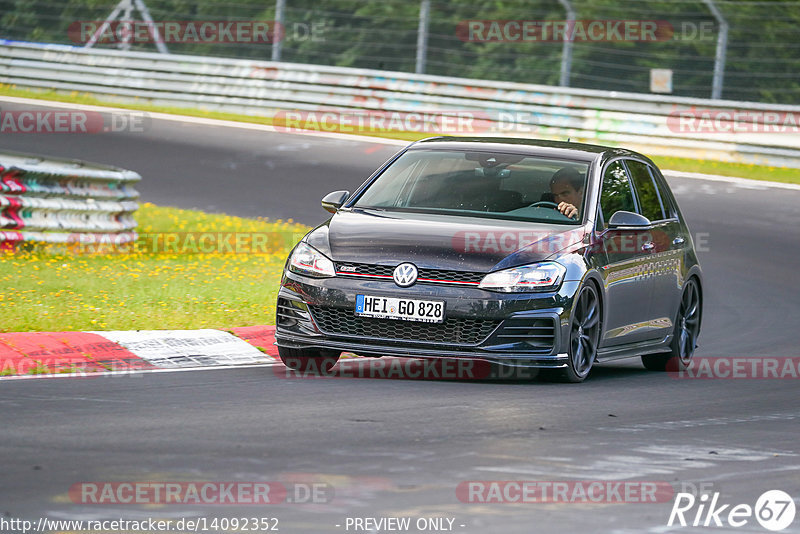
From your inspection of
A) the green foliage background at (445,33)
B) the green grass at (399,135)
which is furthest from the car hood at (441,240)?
the green foliage background at (445,33)

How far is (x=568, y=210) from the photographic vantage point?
423 inches

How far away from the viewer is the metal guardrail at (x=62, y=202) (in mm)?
15695

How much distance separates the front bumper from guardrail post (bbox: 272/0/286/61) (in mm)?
18702

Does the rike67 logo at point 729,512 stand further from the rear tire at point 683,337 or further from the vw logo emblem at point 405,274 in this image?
the rear tire at point 683,337

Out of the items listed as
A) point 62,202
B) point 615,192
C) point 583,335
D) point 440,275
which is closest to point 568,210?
point 615,192

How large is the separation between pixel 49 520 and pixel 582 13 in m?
23.6

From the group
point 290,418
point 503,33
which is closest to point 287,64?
point 503,33

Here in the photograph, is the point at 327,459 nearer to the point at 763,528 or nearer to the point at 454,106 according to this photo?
the point at 763,528

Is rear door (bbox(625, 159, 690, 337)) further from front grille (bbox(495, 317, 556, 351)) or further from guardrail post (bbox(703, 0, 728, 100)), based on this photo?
guardrail post (bbox(703, 0, 728, 100))

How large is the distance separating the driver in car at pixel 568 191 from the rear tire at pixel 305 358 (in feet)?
5.99

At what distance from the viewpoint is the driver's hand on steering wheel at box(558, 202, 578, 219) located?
10.7m

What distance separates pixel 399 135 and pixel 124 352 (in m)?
17.3

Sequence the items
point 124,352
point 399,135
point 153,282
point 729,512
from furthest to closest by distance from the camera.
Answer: point 399,135 → point 153,282 → point 124,352 → point 729,512

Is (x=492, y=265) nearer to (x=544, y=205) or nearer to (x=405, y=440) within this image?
(x=544, y=205)
